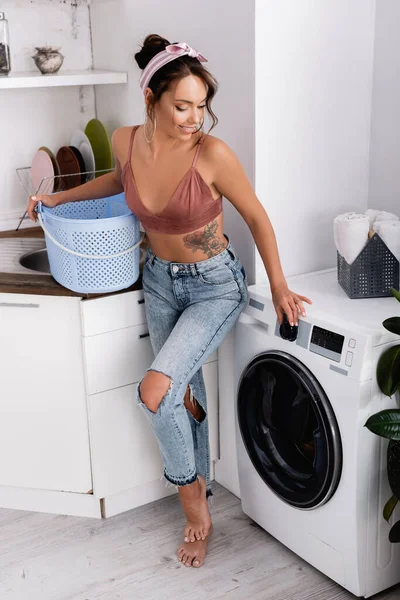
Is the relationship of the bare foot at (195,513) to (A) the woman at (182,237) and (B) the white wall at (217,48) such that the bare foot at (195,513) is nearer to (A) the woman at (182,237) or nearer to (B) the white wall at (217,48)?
(A) the woman at (182,237)

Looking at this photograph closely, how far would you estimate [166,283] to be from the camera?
7.18 feet

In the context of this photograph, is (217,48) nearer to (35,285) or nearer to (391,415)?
(35,285)

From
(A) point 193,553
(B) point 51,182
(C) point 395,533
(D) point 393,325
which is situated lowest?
(A) point 193,553

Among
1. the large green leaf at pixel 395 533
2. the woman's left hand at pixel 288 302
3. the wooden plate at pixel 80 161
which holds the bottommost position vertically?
the large green leaf at pixel 395 533

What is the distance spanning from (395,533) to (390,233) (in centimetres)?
82

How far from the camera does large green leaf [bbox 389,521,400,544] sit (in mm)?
1971

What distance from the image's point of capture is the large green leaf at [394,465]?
1.91 meters

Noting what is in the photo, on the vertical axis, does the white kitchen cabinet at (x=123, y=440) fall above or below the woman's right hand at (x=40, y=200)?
below

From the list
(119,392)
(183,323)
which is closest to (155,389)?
(183,323)

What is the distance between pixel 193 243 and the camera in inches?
82.8

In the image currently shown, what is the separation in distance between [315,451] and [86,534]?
2.82ft

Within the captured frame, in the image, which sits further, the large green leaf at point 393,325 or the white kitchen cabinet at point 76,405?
the white kitchen cabinet at point 76,405

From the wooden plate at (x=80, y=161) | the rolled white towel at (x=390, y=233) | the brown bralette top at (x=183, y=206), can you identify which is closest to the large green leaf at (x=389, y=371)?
the rolled white towel at (x=390, y=233)

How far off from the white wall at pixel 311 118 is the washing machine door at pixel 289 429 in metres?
0.34
